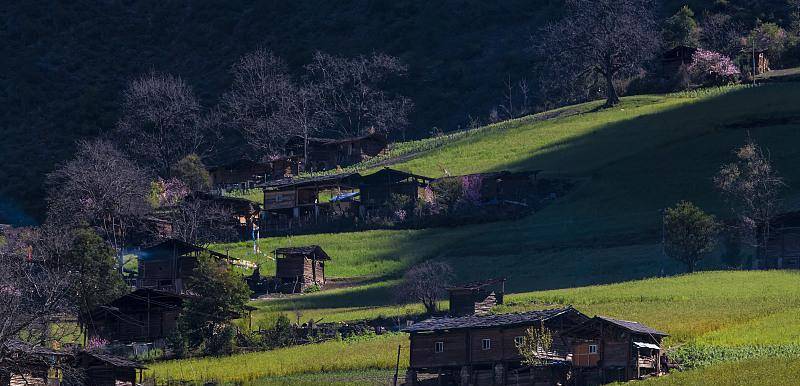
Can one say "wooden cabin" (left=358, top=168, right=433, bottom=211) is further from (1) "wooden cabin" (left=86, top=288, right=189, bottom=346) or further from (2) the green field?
(1) "wooden cabin" (left=86, top=288, right=189, bottom=346)

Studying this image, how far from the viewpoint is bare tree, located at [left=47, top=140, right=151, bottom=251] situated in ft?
437

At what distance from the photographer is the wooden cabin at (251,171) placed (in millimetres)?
170750

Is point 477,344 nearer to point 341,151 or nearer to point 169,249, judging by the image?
point 169,249

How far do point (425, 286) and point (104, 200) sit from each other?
45410 millimetres

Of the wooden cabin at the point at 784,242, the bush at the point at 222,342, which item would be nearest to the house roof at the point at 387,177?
the wooden cabin at the point at 784,242

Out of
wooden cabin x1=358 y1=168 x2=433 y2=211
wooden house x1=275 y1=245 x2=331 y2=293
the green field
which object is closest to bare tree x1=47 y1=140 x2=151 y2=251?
the green field

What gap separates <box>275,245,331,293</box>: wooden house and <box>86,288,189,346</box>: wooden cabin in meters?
14.1

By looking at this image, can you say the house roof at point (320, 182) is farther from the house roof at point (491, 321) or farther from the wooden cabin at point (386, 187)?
the house roof at point (491, 321)

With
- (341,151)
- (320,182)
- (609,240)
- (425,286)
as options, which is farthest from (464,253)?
(341,151)

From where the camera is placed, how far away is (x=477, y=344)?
80.9m

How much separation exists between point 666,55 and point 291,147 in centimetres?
4709

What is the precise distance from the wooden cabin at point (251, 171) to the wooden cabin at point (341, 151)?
284 cm

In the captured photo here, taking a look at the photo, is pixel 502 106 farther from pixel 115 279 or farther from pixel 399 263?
pixel 115 279

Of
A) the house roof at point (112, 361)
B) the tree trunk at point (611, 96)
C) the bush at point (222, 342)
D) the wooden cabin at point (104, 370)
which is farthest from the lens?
the tree trunk at point (611, 96)
